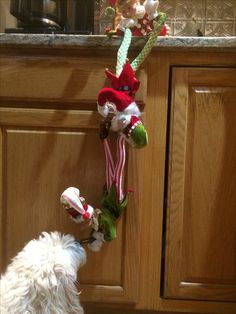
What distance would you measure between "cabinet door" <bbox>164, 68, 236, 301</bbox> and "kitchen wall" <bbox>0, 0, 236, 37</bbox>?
1.66 ft

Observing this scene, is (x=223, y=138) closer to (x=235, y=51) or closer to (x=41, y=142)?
(x=235, y=51)

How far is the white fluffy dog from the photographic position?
0.85 m

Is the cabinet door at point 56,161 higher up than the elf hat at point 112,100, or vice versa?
the elf hat at point 112,100

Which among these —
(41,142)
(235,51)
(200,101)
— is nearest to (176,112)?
(200,101)

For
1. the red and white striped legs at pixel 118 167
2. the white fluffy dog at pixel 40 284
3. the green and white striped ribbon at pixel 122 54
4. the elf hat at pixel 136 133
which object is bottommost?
the white fluffy dog at pixel 40 284

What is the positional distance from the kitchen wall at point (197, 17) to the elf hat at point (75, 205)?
75 cm

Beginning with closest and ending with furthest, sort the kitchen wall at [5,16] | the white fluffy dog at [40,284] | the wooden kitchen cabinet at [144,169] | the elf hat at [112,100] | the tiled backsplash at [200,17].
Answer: the white fluffy dog at [40,284] → the elf hat at [112,100] → the wooden kitchen cabinet at [144,169] → the tiled backsplash at [200,17] → the kitchen wall at [5,16]

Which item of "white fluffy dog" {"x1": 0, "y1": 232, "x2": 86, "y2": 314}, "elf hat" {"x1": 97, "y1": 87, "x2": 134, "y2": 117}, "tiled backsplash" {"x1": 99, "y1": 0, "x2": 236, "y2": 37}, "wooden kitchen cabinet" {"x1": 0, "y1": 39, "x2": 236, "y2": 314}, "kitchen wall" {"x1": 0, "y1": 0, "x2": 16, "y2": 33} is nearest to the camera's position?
"white fluffy dog" {"x1": 0, "y1": 232, "x2": 86, "y2": 314}

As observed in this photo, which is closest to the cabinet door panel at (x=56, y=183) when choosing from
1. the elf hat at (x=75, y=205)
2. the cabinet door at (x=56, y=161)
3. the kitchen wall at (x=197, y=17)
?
the cabinet door at (x=56, y=161)

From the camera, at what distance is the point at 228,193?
109 cm

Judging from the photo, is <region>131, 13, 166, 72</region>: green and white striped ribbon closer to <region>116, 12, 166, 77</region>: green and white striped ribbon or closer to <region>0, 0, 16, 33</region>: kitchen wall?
<region>116, 12, 166, 77</region>: green and white striped ribbon

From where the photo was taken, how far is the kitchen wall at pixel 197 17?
4.87ft

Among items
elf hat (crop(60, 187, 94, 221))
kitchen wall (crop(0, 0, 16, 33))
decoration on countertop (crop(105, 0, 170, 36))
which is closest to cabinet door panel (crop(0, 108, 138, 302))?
elf hat (crop(60, 187, 94, 221))

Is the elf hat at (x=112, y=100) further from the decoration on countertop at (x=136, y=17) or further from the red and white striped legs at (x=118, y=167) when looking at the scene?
the decoration on countertop at (x=136, y=17)
